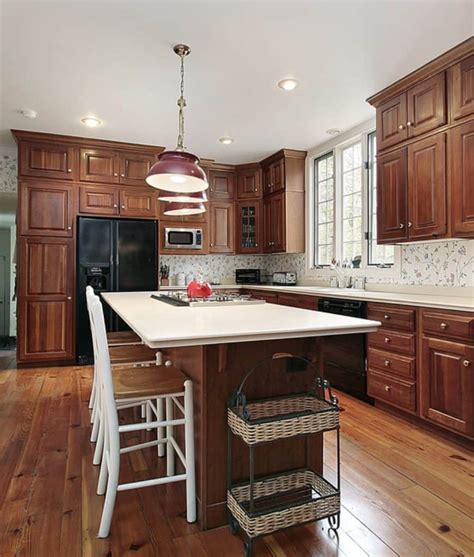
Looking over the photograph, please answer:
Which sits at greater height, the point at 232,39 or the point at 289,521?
the point at 232,39

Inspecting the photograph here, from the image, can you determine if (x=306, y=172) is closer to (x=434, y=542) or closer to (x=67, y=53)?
(x=67, y=53)

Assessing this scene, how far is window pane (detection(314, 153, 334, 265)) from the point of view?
4863mm

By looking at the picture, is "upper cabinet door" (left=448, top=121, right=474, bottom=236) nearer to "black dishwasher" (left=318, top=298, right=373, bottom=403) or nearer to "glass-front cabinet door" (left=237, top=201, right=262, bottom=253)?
"black dishwasher" (left=318, top=298, right=373, bottom=403)

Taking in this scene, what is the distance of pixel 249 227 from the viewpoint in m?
5.81

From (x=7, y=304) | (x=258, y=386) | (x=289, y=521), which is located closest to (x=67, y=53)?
(x=258, y=386)

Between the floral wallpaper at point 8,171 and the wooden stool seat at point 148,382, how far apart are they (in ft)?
13.1

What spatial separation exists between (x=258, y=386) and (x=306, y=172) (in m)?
3.99

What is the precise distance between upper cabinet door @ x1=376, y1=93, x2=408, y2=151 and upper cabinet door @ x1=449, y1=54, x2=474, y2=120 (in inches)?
17.0

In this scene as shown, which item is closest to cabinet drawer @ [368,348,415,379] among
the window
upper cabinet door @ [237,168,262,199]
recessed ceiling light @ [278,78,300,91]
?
the window

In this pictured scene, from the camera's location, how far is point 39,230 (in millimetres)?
4516

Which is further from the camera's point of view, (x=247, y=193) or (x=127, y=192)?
(x=247, y=193)

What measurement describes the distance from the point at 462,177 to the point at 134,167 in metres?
3.64

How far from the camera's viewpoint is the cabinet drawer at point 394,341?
9.28 ft

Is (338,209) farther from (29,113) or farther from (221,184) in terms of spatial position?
(29,113)
